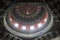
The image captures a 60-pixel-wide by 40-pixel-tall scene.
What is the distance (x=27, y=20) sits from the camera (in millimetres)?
13305

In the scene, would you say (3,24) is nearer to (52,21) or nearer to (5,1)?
(5,1)

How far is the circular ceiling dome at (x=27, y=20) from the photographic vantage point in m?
11.5

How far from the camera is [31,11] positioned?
13562mm

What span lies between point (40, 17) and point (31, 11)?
0.88 metres

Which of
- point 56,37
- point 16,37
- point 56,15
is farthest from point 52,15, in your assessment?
point 16,37

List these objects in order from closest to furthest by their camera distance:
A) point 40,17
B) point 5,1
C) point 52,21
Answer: point 5,1 < point 52,21 < point 40,17

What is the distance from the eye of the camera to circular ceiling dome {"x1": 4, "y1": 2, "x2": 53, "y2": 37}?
11.5 metres

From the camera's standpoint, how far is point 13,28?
11773 mm

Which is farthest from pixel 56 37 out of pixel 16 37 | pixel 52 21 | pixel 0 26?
pixel 0 26

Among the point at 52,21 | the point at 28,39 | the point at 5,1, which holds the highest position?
the point at 5,1

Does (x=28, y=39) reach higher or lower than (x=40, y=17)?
lower

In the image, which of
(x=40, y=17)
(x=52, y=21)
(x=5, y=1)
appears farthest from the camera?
(x=40, y=17)

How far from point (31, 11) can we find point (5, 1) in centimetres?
355

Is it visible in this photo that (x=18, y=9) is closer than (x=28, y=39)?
No
